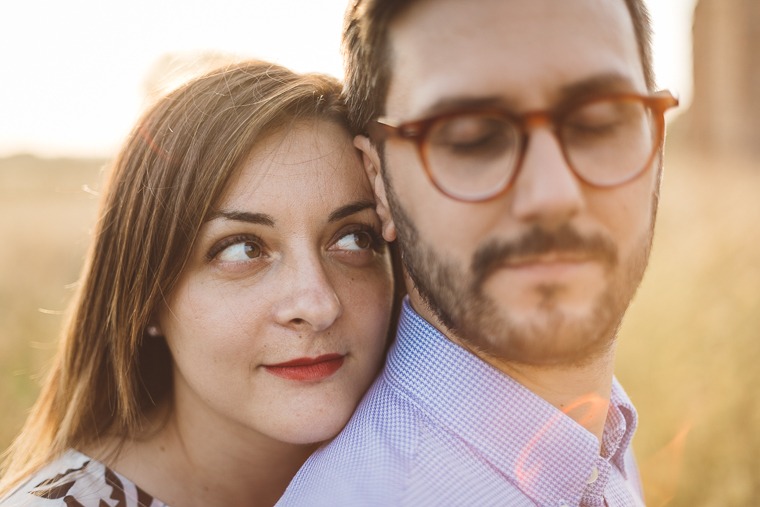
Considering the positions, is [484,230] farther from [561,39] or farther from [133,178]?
[133,178]

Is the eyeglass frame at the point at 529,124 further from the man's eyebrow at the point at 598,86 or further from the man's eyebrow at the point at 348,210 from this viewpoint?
the man's eyebrow at the point at 348,210

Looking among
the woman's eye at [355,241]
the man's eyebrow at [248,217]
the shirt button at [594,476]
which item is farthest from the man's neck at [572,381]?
the man's eyebrow at [248,217]

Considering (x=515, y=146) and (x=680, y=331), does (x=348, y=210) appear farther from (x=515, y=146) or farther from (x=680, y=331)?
(x=680, y=331)

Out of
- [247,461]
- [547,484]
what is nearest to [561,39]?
[547,484]

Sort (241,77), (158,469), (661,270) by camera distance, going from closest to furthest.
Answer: (241,77) → (158,469) → (661,270)

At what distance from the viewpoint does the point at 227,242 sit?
2039 millimetres

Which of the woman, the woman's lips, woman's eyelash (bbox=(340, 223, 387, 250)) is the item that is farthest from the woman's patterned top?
woman's eyelash (bbox=(340, 223, 387, 250))

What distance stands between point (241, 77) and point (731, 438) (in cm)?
409

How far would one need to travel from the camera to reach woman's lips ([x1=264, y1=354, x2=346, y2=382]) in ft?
6.59

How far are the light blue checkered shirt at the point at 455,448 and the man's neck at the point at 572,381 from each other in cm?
3

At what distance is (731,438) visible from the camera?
394 cm

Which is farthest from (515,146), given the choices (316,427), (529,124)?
(316,427)

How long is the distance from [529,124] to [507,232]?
0.26 metres

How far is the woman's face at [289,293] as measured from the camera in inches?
75.7
